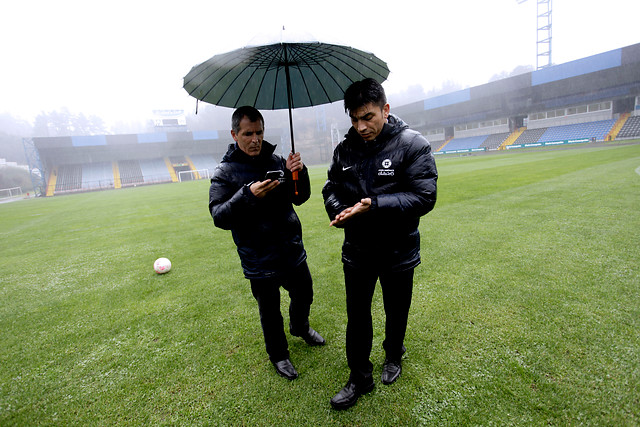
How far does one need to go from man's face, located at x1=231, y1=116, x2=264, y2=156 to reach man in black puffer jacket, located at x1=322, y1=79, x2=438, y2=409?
1.77 ft

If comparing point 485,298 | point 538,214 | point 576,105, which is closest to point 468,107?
point 576,105

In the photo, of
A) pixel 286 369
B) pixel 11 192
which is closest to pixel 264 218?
pixel 286 369

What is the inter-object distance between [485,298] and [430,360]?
3.93 feet

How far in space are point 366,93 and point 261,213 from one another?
1026 mm

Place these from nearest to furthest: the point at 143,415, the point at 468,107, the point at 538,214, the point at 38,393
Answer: the point at 143,415 < the point at 38,393 < the point at 538,214 < the point at 468,107

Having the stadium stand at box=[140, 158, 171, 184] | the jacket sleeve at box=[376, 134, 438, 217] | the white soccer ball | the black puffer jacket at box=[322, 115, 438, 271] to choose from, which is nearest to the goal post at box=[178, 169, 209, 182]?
the stadium stand at box=[140, 158, 171, 184]

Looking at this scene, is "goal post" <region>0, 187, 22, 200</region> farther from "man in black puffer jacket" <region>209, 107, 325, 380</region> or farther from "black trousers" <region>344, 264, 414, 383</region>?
"black trousers" <region>344, 264, 414, 383</region>

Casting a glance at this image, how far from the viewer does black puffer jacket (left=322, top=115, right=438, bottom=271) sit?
1709mm

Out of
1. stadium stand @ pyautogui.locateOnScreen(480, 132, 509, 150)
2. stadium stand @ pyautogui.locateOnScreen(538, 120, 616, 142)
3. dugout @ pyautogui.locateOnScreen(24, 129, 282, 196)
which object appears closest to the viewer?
stadium stand @ pyautogui.locateOnScreen(538, 120, 616, 142)

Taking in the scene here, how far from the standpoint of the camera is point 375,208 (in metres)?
1.65

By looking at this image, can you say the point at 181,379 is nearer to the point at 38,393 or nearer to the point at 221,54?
the point at 38,393

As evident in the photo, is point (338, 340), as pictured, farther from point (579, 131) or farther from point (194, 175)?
point (194, 175)

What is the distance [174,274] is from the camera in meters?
4.61

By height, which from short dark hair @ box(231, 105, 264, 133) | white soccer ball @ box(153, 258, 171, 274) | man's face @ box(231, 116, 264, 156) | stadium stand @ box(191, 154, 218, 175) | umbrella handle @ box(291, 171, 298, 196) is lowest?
white soccer ball @ box(153, 258, 171, 274)
